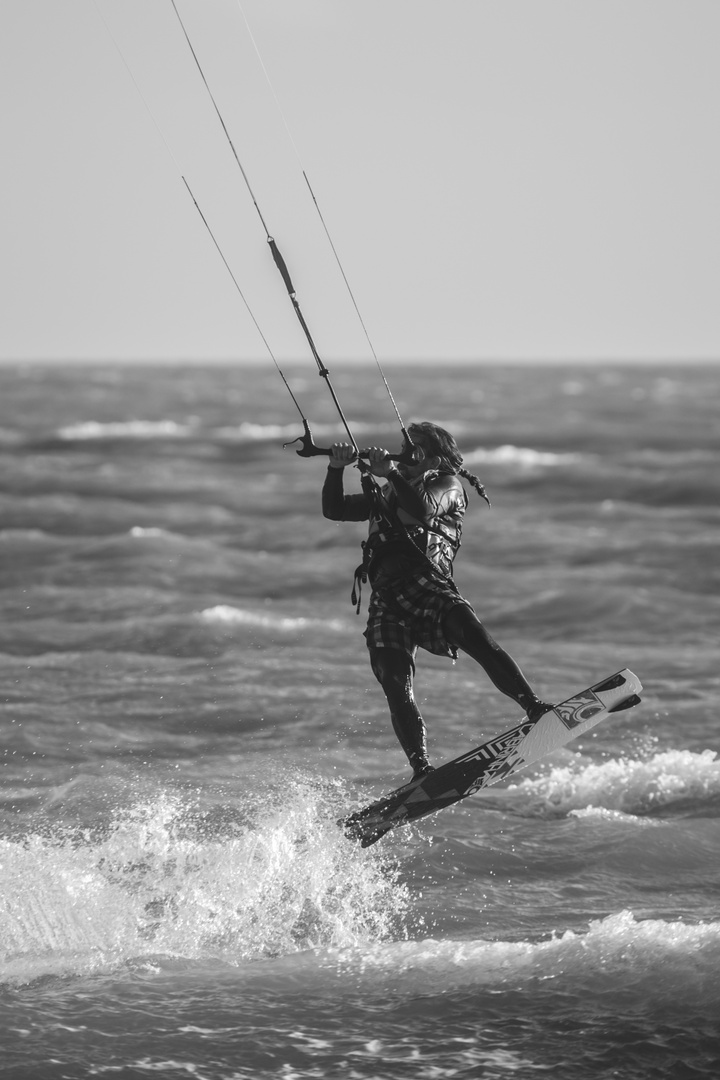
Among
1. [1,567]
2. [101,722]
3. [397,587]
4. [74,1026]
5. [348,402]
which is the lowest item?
[74,1026]

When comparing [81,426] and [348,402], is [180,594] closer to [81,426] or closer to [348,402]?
[81,426]

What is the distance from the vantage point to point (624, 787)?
11484 millimetres

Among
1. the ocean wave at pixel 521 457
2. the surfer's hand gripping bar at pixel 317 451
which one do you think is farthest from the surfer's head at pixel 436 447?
the ocean wave at pixel 521 457

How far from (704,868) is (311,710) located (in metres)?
5.34

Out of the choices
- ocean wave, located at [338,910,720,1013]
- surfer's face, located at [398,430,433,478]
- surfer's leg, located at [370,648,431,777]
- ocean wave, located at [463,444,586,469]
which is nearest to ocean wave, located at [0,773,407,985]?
ocean wave, located at [338,910,720,1013]

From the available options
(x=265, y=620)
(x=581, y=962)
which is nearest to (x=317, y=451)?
(x=581, y=962)

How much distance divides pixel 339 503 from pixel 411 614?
2.85 ft

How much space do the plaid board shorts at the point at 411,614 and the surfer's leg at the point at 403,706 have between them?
0.26 feet

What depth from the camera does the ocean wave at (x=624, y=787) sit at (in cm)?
1112

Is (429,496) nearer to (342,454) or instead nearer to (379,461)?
(379,461)

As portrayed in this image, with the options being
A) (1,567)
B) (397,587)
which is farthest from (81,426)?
(397,587)

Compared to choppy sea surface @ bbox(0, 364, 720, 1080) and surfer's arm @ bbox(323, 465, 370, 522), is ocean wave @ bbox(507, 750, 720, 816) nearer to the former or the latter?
choppy sea surface @ bbox(0, 364, 720, 1080)

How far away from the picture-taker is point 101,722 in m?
13.7

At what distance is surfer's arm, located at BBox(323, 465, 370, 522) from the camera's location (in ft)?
27.7
